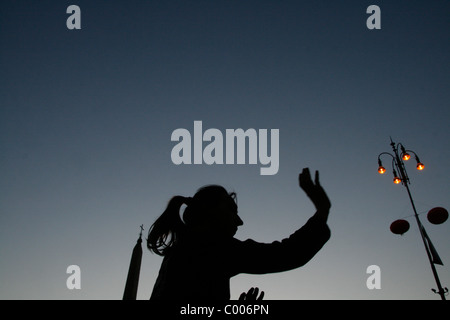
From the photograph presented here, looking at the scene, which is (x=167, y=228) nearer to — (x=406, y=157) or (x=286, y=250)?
(x=286, y=250)

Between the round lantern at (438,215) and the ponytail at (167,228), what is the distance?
10670mm

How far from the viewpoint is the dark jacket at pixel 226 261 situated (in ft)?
4.99

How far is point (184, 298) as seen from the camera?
1.56 metres

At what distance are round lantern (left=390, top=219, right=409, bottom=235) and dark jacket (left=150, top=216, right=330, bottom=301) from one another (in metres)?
11.1

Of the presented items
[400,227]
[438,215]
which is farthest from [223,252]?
[400,227]

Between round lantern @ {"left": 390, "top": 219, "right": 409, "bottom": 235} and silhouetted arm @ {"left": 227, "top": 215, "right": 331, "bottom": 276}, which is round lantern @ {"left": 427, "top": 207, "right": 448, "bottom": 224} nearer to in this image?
round lantern @ {"left": 390, "top": 219, "right": 409, "bottom": 235}

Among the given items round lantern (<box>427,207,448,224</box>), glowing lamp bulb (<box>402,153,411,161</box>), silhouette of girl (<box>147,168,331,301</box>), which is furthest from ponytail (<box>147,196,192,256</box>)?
glowing lamp bulb (<box>402,153,411,161</box>)

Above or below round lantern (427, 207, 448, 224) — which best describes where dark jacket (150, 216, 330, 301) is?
below

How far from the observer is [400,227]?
1055 centimetres

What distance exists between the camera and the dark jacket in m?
1.52

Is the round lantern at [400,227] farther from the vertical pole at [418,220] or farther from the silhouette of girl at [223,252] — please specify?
the silhouette of girl at [223,252]
